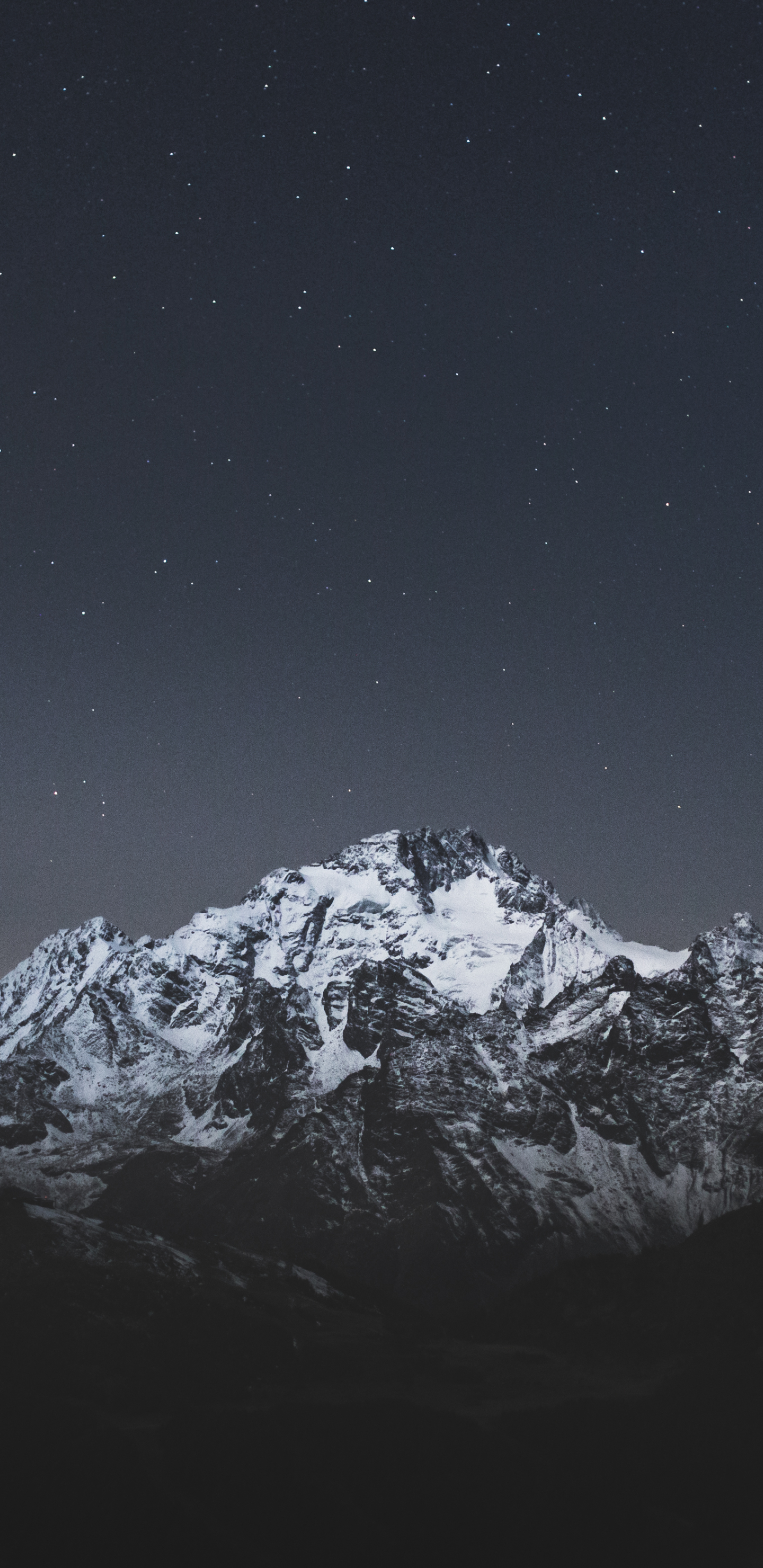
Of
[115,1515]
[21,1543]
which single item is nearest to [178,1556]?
[115,1515]

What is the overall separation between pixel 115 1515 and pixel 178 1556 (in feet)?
38.7

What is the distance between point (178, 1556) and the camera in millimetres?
199250

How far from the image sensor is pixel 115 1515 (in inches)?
7844

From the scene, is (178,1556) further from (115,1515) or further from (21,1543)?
(21,1543)

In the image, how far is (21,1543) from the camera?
191750 mm

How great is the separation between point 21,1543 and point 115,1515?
48.1 ft

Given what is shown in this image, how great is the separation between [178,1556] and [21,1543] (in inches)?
966
